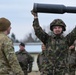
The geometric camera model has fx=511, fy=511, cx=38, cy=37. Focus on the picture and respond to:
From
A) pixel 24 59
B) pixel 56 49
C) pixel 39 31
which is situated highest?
pixel 39 31

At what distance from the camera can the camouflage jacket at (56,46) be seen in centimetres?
1120

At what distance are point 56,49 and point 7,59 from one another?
5.67 ft

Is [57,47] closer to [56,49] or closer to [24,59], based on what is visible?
[56,49]

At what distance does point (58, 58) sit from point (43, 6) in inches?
56.8

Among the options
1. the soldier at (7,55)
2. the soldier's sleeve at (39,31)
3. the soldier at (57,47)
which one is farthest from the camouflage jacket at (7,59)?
the soldier at (57,47)

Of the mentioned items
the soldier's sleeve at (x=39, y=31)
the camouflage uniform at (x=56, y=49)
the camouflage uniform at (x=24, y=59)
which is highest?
the soldier's sleeve at (x=39, y=31)

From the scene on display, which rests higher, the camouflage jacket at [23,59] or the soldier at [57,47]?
the soldier at [57,47]

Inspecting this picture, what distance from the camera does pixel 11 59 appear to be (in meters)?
9.71

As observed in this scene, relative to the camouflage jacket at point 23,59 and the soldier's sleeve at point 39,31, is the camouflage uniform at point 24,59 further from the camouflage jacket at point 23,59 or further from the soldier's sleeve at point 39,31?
the soldier's sleeve at point 39,31

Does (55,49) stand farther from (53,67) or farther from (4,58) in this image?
(4,58)

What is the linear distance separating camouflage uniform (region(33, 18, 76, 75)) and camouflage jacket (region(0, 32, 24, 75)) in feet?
4.91

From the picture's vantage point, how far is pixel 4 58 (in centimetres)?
990

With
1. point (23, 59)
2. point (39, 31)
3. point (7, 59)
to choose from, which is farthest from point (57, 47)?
point (23, 59)

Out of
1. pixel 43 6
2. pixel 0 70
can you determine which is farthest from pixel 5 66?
pixel 43 6
